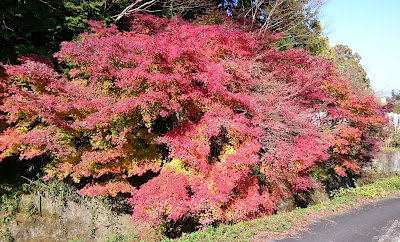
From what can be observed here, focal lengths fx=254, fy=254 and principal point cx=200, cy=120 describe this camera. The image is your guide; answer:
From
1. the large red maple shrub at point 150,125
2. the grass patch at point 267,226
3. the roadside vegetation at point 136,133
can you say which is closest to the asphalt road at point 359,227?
the grass patch at point 267,226

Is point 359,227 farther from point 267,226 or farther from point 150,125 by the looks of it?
point 150,125

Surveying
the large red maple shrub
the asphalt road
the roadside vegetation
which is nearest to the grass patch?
the roadside vegetation

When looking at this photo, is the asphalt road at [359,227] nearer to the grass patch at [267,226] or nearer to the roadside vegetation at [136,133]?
the grass patch at [267,226]

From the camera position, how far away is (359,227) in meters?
7.19

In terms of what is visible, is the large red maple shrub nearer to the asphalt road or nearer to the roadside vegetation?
the roadside vegetation

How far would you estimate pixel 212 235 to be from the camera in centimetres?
619

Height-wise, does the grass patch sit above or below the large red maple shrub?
below

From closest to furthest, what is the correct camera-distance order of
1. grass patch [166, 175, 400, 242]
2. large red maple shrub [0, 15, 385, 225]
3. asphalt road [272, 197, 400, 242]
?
grass patch [166, 175, 400, 242]
asphalt road [272, 197, 400, 242]
large red maple shrub [0, 15, 385, 225]

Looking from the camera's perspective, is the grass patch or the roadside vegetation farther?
the roadside vegetation

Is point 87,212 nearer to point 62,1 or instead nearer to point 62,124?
point 62,124

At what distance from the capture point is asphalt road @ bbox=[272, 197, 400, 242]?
6.33 metres

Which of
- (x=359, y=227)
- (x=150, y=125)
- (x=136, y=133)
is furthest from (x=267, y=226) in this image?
(x=136, y=133)

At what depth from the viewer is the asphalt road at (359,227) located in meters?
6.33

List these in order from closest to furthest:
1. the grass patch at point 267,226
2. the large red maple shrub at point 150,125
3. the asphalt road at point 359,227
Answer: the grass patch at point 267,226
the asphalt road at point 359,227
the large red maple shrub at point 150,125
